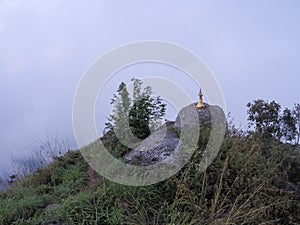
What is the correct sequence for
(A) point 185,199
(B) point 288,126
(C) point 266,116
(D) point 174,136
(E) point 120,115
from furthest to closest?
(B) point 288,126
(C) point 266,116
(E) point 120,115
(D) point 174,136
(A) point 185,199

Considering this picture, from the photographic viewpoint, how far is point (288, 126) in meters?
7.22

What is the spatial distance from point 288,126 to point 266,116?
0.48 m

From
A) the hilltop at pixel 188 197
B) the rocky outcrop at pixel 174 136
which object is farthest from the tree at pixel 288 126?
the hilltop at pixel 188 197

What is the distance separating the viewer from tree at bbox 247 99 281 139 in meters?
6.96

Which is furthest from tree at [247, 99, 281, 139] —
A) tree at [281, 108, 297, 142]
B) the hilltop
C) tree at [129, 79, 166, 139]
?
tree at [129, 79, 166, 139]

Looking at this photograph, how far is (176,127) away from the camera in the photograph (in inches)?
230

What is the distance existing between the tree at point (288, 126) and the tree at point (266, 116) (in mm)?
118

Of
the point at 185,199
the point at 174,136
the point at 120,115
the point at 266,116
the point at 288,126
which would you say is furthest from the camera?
the point at 288,126

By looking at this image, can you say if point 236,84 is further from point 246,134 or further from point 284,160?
point 284,160

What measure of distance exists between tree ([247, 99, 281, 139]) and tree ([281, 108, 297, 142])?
0.12 meters

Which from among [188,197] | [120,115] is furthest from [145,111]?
[188,197]

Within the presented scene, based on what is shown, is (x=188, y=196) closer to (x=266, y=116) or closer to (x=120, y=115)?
(x=120, y=115)

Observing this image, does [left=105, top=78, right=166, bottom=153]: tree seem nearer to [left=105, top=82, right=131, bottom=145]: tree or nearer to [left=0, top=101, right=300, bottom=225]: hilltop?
[left=105, top=82, right=131, bottom=145]: tree

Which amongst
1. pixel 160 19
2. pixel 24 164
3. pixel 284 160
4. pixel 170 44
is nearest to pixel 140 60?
pixel 170 44
